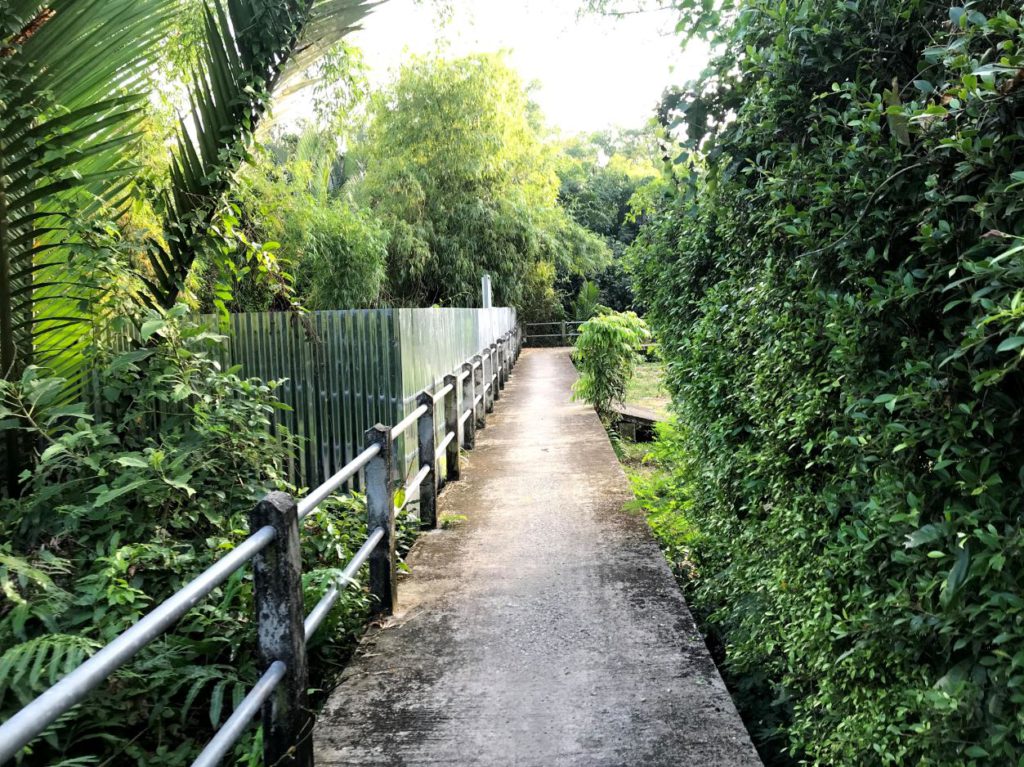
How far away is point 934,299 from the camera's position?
190cm

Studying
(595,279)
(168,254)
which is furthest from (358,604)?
(595,279)

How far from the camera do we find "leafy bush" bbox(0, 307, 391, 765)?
275 centimetres

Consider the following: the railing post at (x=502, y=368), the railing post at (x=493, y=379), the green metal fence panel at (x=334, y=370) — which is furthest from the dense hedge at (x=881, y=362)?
the railing post at (x=502, y=368)

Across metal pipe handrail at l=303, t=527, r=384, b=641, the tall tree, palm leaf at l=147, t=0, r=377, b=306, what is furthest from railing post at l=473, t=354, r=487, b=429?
the tall tree

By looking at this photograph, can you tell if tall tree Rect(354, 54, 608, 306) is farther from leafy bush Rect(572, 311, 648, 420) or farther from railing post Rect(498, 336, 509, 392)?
leafy bush Rect(572, 311, 648, 420)

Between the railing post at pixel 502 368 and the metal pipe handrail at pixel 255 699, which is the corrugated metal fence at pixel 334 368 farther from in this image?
the railing post at pixel 502 368

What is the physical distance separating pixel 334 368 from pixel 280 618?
182 inches

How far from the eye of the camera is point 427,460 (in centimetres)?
526

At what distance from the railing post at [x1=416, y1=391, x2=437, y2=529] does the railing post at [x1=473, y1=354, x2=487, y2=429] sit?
3441 mm

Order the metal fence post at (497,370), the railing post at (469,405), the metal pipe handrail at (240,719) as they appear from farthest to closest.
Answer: the metal fence post at (497,370)
the railing post at (469,405)
the metal pipe handrail at (240,719)

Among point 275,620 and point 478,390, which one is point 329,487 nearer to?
point 275,620

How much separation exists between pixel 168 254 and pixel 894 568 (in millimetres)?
3997

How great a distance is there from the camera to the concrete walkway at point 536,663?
2.73m

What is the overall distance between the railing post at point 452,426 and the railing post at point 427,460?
125 cm
